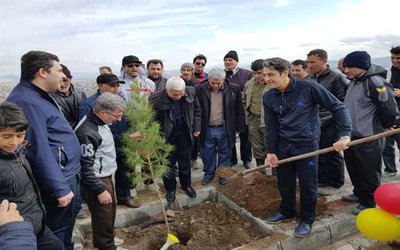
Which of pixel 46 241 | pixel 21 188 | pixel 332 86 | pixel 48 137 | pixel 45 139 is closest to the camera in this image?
pixel 21 188

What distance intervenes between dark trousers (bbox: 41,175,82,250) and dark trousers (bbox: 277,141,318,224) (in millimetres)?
2436

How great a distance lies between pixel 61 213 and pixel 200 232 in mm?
1955

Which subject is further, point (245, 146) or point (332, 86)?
point (245, 146)

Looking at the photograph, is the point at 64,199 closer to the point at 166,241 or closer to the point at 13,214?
the point at 13,214

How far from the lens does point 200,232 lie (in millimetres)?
4270

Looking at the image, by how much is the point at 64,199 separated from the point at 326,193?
3980mm

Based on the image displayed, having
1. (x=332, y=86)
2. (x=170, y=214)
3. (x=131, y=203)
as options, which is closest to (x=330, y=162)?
(x=332, y=86)

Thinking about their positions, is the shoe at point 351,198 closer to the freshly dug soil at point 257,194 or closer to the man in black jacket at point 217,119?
the freshly dug soil at point 257,194

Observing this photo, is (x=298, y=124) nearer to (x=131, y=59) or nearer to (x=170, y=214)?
(x=170, y=214)

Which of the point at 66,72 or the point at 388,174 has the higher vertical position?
the point at 66,72

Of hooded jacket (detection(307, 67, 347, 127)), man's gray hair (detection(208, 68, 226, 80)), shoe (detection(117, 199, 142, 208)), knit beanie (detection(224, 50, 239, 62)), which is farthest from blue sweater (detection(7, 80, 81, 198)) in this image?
knit beanie (detection(224, 50, 239, 62))

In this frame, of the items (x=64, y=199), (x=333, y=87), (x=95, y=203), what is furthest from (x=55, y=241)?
(x=333, y=87)

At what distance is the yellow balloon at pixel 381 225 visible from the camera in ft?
11.3

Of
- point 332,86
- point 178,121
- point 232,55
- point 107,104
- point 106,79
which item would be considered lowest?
point 178,121
